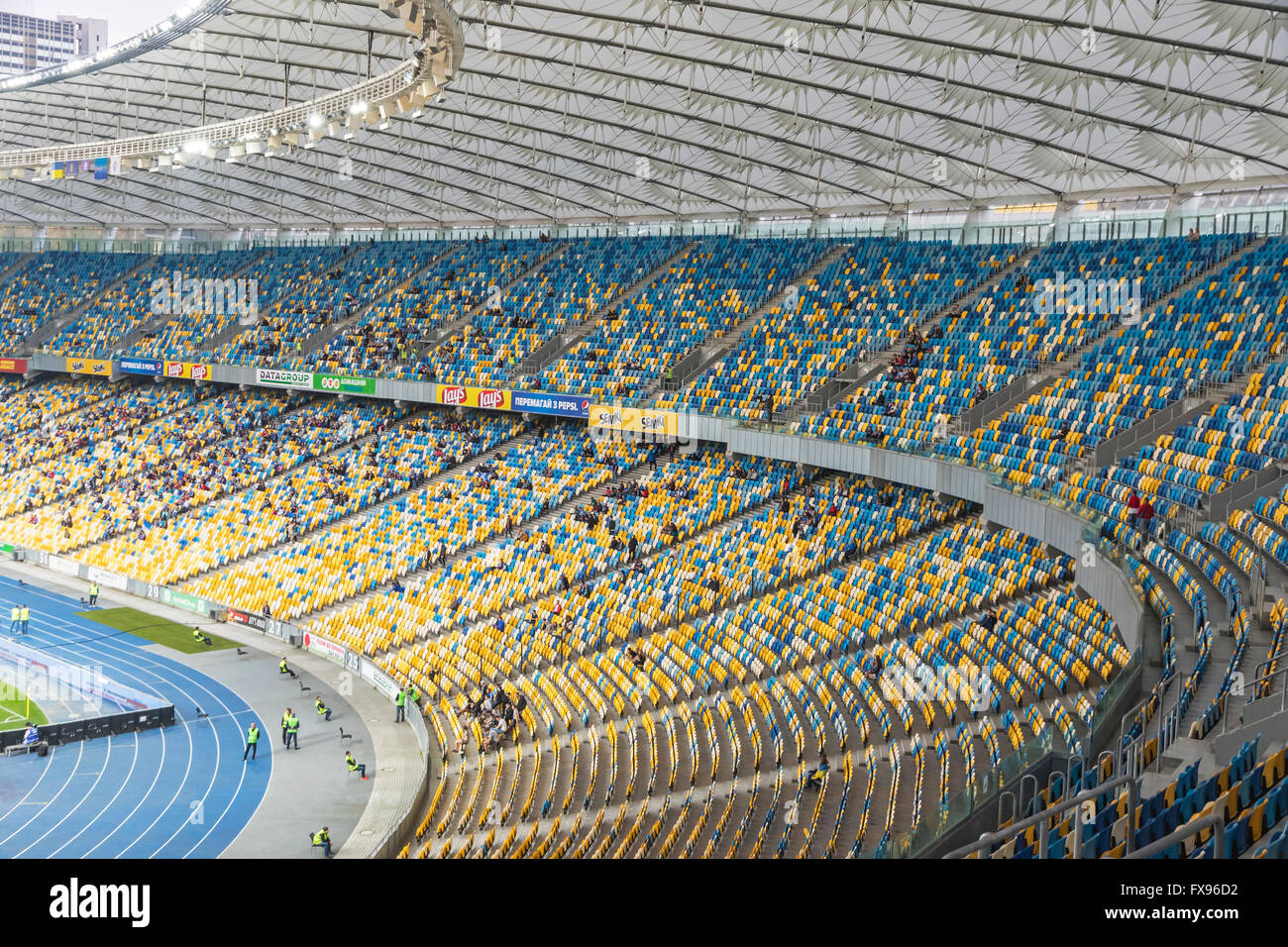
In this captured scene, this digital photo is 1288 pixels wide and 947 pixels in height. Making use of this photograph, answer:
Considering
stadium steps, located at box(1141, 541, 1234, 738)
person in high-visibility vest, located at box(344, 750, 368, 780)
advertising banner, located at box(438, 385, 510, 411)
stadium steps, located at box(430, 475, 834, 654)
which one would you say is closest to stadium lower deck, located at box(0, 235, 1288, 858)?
stadium steps, located at box(1141, 541, 1234, 738)

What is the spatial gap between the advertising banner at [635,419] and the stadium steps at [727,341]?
1344 mm

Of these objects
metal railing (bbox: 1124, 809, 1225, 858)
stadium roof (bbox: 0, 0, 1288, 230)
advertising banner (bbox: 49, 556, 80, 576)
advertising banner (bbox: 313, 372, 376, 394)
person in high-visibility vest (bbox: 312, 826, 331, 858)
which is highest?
stadium roof (bbox: 0, 0, 1288, 230)

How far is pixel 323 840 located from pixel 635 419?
65.4 feet

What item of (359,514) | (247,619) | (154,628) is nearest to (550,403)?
(359,514)

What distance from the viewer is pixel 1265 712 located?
10.6m

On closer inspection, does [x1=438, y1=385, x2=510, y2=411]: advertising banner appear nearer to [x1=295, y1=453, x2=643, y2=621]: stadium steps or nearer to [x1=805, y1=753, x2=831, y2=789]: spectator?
[x1=295, y1=453, x2=643, y2=621]: stadium steps

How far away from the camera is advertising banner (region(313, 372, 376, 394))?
4722 centimetres

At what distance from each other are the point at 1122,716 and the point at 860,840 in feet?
12.7

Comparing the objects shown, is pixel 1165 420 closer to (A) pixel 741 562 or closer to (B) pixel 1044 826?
(A) pixel 741 562

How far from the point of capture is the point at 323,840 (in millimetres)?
20172

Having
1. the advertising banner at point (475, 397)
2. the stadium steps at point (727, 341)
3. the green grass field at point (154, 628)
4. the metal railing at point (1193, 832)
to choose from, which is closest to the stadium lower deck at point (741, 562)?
the stadium steps at point (727, 341)

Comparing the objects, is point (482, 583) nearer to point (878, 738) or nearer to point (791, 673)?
point (791, 673)

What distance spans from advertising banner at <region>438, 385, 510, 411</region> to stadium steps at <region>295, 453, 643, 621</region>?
6.38 metres
